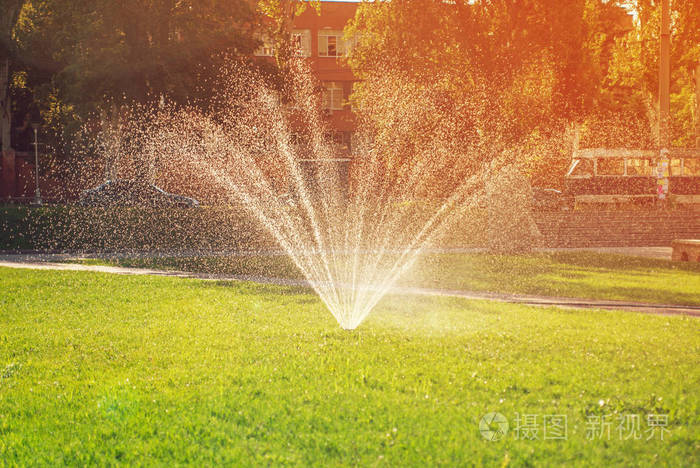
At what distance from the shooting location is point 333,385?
22.0 feet

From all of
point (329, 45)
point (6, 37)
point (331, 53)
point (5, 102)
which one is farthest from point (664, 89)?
point (329, 45)

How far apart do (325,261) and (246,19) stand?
627 inches

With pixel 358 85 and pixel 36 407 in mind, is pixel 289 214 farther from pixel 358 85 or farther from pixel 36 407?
pixel 36 407

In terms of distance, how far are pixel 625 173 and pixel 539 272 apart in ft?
73.9

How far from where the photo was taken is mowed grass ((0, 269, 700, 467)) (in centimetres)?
518

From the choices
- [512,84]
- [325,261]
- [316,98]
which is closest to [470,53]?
[512,84]

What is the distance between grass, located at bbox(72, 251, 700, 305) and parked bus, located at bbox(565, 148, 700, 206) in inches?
640

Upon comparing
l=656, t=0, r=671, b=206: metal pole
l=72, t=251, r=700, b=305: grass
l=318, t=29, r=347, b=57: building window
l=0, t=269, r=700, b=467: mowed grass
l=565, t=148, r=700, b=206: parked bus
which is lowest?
l=72, t=251, r=700, b=305: grass

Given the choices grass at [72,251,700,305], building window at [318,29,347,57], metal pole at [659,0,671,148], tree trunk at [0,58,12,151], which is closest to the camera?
grass at [72,251,700,305]

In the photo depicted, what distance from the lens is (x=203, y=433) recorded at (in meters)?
5.52

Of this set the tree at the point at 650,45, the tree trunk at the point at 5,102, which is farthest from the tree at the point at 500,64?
the tree trunk at the point at 5,102

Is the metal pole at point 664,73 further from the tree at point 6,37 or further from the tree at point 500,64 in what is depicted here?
the tree at point 6,37

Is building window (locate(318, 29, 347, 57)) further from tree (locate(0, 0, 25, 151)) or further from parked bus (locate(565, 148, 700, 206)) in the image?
parked bus (locate(565, 148, 700, 206))

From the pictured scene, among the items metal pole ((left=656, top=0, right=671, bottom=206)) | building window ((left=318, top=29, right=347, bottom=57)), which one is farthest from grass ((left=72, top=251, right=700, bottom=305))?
building window ((left=318, top=29, right=347, bottom=57))
